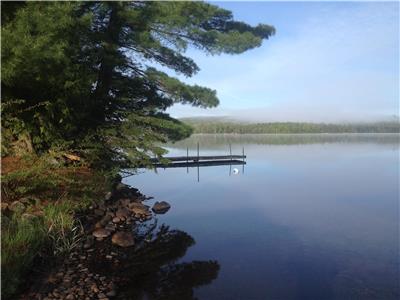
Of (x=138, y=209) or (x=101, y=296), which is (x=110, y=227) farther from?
(x=101, y=296)

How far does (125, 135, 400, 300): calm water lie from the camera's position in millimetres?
7199

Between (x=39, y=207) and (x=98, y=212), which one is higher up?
(x=39, y=207)

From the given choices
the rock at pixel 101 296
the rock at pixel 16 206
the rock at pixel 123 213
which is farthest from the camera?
the rock at pixel 123 213

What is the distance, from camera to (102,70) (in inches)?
545

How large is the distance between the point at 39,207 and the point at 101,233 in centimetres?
157

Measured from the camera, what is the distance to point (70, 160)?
38.9 feet

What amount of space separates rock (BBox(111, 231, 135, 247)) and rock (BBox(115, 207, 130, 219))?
6.00 ft

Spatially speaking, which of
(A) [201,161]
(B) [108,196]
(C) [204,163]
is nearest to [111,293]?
(B) [108,196]

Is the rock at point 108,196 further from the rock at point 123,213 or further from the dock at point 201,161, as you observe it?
the dock at point 201,161

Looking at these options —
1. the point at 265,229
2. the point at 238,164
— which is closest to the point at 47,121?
the point at 265,229

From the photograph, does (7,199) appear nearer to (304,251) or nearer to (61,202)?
(61,202)

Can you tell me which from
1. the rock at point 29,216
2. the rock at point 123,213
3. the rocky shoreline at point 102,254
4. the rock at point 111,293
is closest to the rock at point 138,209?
the rocky shoreline at point 102,254

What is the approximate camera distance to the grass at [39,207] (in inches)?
245

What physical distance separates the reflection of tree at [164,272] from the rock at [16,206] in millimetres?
2629
